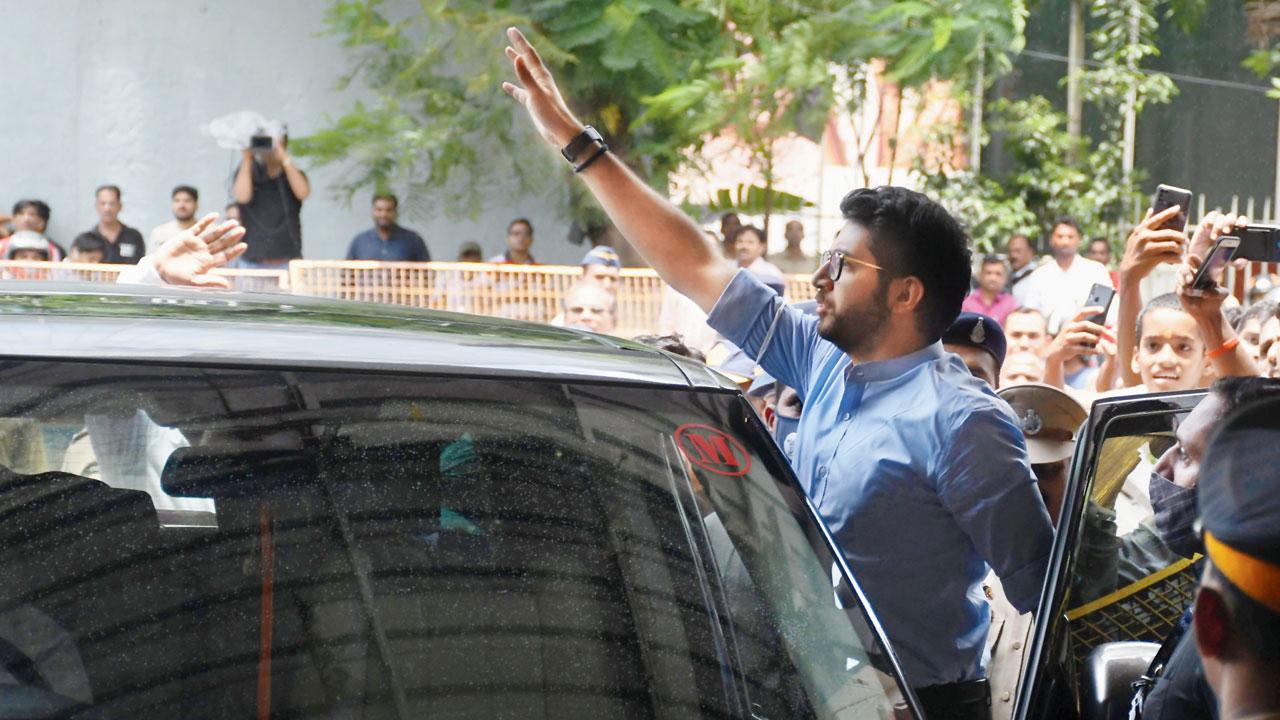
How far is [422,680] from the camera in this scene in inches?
74.0

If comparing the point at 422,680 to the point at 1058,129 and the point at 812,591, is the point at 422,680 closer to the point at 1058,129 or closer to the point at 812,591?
the point at 812,591

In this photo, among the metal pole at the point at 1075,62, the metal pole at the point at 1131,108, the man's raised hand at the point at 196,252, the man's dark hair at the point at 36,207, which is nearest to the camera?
the man's raised hand at the point at 196,252

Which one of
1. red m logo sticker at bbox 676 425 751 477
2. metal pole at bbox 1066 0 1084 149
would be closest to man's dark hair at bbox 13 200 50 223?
metal pole at bbox 1066 0 1084 149

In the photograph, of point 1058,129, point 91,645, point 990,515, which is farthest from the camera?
point 1058,129

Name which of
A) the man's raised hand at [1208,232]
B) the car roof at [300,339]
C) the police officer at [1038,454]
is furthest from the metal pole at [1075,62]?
the car roof at [300,339]

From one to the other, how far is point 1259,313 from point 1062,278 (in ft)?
21.6

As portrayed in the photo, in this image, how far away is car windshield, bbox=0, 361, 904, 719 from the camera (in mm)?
1851

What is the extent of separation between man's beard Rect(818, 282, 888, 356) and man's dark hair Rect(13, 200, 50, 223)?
38.2ft

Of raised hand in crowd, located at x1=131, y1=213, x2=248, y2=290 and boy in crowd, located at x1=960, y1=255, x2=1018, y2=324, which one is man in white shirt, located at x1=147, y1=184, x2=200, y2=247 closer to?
boy in crowd, located at x1=960, y1=255, x2=1018, y2=324

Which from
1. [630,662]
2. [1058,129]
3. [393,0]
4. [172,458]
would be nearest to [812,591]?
[630,662]

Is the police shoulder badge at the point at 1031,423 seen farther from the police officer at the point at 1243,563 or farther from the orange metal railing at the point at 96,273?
the orange metal railing at the point at 96,273

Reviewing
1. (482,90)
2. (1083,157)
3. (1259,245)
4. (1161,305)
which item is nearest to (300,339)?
(1259,245)

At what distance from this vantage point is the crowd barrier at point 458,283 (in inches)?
395

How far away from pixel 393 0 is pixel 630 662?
33.4 ft
